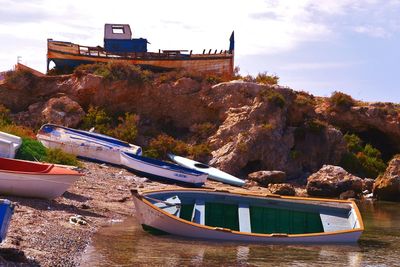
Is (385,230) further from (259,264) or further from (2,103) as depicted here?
(2,103)

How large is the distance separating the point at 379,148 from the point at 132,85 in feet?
53.2

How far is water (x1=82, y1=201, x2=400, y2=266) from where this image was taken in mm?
12888

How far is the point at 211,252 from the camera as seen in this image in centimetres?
1407

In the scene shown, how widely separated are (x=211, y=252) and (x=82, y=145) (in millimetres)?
16254

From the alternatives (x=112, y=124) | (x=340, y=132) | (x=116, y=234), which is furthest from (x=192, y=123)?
(x=116, y=234)

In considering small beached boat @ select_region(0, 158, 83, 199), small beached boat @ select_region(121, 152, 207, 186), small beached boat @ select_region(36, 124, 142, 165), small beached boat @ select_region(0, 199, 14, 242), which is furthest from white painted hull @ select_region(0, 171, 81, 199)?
small beached boat @ select_region(36, 124, 142, 165)

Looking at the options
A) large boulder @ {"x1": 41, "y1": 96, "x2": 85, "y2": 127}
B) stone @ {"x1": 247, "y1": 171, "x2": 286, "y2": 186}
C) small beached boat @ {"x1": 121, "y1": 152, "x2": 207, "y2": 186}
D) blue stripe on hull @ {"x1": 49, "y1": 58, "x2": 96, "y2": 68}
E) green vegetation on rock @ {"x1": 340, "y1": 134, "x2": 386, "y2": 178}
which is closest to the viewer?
small beached boat @ {"x1": 121, "y1": 152, "x2": 207, "y2": 186}

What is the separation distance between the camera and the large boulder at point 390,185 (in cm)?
2927

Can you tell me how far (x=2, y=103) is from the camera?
121 ft

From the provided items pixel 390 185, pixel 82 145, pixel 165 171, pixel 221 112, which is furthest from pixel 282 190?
pixel 221 112

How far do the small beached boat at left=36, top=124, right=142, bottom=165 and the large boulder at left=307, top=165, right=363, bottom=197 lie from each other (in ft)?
27.6

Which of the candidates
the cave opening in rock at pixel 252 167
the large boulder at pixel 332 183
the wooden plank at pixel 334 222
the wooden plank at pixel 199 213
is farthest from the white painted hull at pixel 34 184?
the cave opening in rock at pixel 252 167

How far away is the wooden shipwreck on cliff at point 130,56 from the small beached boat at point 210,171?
9.73 metres

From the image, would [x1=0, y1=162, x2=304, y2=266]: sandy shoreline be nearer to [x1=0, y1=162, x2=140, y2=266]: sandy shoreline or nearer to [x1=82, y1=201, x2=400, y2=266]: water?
[x1=0, y1=162, x2=140, y2=266]: sandy shoreline
